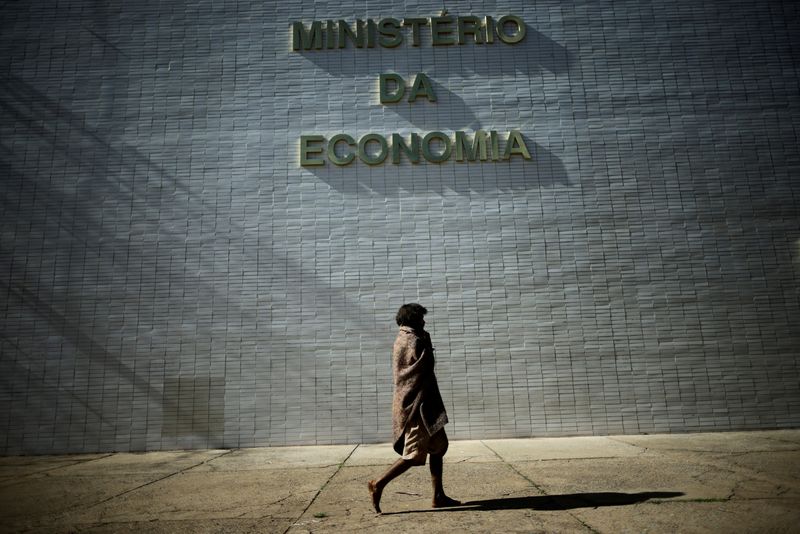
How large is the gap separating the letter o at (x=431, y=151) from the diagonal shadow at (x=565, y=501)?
554cm

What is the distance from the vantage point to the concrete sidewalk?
10.9 ft

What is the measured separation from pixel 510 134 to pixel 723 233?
148 inches

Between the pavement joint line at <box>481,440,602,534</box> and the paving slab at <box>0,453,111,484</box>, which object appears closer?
the pavement joint line at <box>481,440,602,534</box>

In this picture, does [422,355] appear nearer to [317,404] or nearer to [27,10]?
[317,404]

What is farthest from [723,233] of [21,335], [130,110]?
[21,335]

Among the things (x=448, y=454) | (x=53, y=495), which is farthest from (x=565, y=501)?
(x=53, y=495)

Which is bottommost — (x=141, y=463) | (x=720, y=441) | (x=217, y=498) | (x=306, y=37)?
(x=720, y=441)

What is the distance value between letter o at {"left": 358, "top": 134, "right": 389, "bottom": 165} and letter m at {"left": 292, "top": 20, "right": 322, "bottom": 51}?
194cm

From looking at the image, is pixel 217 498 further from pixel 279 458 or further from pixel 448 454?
pixel 448 454

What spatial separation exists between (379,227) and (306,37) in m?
3.74

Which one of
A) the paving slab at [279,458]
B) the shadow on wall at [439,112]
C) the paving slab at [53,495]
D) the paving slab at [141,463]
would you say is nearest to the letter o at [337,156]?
the shadow on wall at [439,112]

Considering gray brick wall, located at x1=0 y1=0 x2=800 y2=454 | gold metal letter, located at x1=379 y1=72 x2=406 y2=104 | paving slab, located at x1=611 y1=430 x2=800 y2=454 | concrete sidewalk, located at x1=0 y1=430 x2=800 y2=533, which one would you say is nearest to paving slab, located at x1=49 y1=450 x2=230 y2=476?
concrete sidewalk, located at x1=0 y1=430 x2=800 y2=533

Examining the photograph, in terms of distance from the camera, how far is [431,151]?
811 centimetres

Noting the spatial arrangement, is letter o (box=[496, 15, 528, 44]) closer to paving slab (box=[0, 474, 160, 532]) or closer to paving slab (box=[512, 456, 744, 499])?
paving slab (box=[512, 456, 744, 499])
